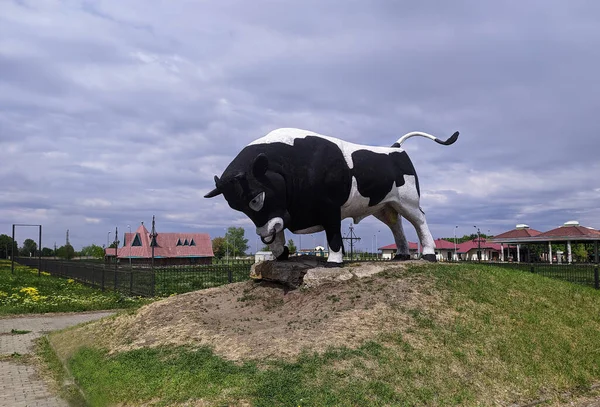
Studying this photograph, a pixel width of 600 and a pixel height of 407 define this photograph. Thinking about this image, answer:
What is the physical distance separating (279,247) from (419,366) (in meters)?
4.23

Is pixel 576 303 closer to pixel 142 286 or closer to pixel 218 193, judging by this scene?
pixel 218 193

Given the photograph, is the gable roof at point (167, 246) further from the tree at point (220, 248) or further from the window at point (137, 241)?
the tree at point (220, 248)

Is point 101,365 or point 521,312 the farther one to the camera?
point 521,312

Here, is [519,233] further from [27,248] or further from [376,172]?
[27,248]

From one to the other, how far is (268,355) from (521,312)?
15.1 feet

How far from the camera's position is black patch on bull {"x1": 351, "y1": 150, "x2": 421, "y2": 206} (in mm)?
9008

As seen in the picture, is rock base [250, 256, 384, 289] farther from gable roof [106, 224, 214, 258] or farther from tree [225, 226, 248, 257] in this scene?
tree [225, 226, 248, 257]

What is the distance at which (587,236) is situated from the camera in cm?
3878

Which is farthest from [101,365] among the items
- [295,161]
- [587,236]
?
[587,236]

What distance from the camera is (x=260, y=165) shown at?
25.3 feet

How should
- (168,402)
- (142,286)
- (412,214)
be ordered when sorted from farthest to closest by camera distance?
1. (142,286)
2. (412,214)
3. (168,402)

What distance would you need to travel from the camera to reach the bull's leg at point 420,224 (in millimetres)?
9906

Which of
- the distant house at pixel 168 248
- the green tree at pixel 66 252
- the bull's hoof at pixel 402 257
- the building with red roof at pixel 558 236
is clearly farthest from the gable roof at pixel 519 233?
the green tree at pixel 66 252

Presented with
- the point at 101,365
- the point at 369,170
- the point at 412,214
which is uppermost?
the point at 369,170
